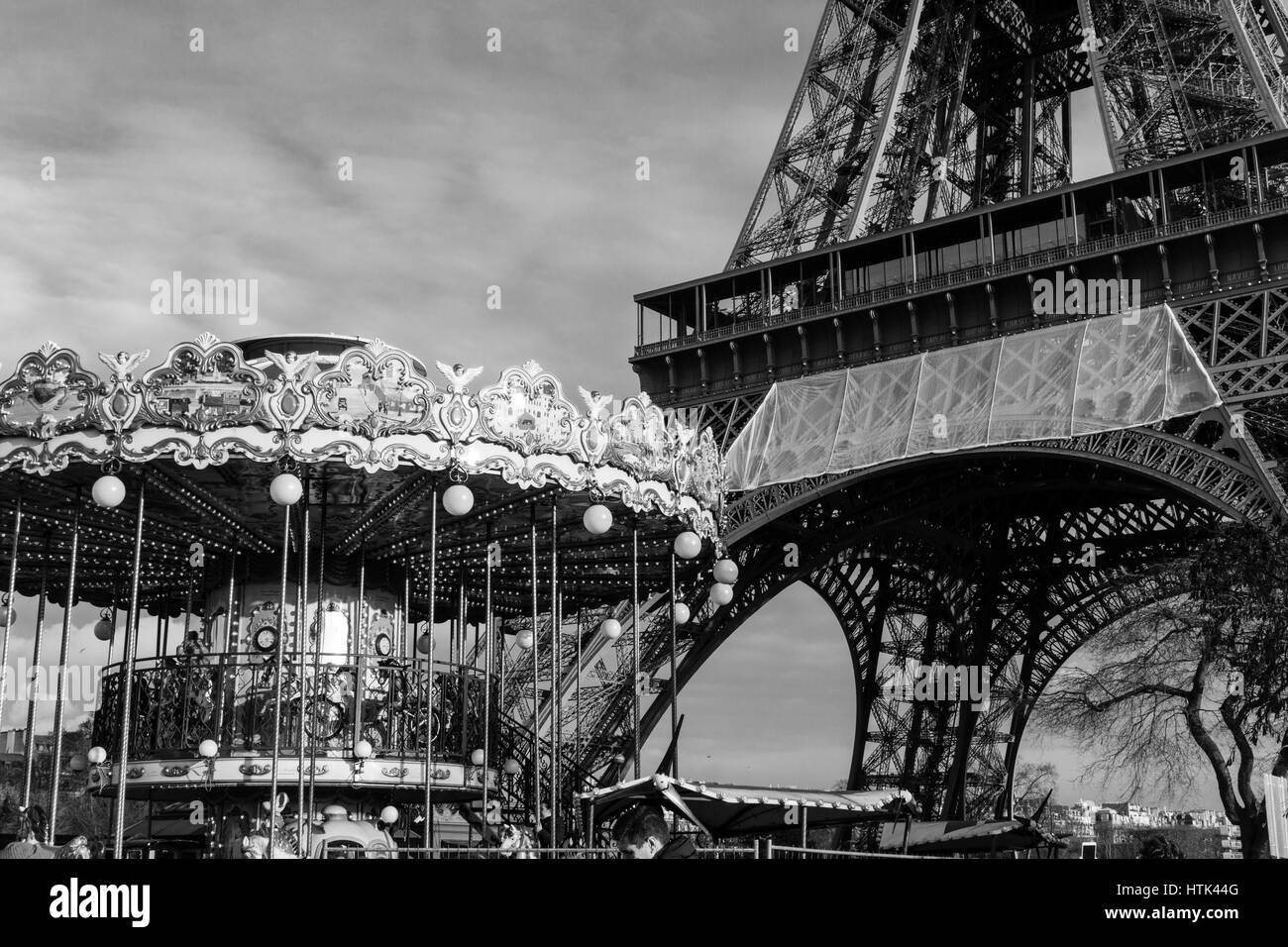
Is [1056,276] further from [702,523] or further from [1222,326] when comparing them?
[702,523]

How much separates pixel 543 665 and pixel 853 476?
8616 millimetres

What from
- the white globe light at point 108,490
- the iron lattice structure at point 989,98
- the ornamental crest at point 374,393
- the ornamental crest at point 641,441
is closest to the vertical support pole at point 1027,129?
the iron lattice structure at point 989,98

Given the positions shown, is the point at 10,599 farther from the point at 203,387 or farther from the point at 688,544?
the point at 688,544

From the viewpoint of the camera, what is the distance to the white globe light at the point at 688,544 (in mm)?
18781

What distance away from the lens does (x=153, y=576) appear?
22188 millimetres

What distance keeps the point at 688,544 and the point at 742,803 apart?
10.9 feet

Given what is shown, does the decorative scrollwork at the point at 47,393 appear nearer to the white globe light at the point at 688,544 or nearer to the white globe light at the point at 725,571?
the white globe light at the point at 688,544

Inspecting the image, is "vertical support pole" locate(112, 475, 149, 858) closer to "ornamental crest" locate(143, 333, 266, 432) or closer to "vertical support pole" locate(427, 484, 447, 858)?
"ornamental crest" locate(143, 333, 266, 432)

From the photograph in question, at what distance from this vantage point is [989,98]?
45312 millimetres

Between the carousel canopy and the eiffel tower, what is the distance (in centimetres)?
981

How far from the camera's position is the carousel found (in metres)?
15.4
